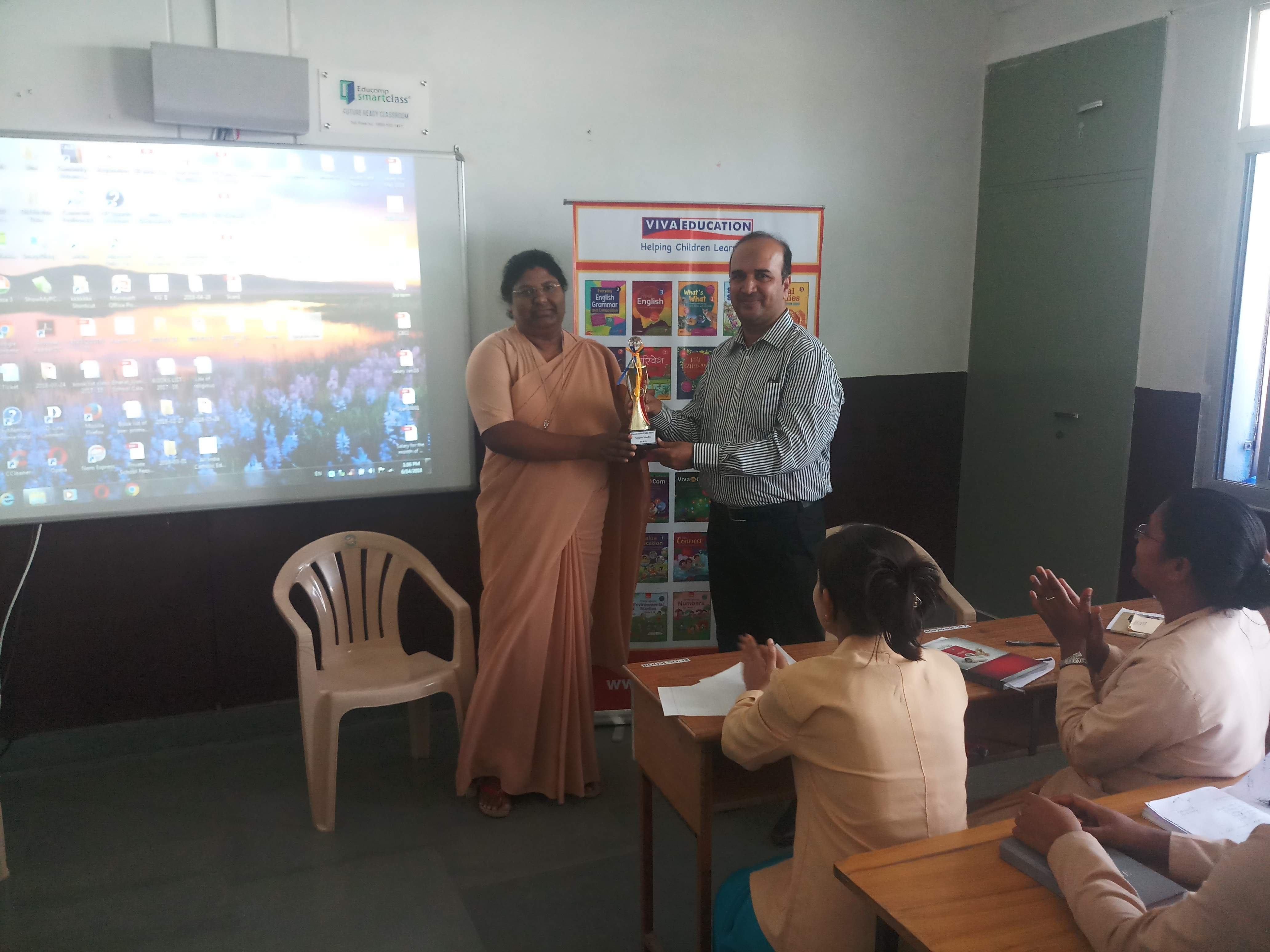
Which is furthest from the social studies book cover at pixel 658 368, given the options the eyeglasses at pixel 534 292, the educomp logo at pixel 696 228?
the eyeglasses at pixel 534 292

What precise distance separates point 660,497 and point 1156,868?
247 centimetres

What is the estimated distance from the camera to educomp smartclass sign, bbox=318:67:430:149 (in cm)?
324

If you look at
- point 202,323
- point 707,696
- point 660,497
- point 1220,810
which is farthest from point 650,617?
point 1220,810

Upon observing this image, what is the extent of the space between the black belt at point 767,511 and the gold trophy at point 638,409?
0.34 meters

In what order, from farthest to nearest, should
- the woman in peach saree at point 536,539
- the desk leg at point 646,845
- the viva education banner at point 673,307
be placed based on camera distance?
the viva education banner at point 673,307 < the woman in peach saree at point 536,539 < the desk leg at point 646,845

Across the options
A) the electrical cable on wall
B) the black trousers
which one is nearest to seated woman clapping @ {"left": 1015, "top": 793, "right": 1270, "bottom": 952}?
the black trousers

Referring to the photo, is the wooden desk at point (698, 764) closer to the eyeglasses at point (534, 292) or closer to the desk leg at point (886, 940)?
the desk leg at point (886, 940)

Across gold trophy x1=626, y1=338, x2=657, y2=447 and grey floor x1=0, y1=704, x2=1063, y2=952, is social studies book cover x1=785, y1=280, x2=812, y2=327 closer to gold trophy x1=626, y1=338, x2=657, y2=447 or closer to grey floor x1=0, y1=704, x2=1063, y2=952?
gold trophy x1=626, y1=338, x2=657, y2=447

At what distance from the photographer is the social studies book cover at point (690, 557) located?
371 centimetres

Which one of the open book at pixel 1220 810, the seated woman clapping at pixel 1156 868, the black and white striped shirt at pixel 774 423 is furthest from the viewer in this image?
the black and white striped shirt at pixel 774 423

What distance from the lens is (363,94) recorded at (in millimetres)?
3268

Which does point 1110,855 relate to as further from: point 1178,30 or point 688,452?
point 1178,30

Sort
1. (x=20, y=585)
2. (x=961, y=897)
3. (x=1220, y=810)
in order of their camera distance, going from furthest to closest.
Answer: (x=20, y=585), (x=1220, y=810), (x=961, y=897)

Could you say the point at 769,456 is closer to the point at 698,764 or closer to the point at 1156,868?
the point at 698,764
